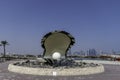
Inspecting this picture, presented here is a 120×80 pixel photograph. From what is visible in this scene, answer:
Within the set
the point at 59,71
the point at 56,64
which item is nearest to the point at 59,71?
the point at 59,71

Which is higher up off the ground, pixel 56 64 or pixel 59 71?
pixel 56 64

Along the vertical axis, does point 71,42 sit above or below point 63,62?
above

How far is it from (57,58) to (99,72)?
5.35m

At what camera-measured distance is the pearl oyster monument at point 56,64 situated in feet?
74.8

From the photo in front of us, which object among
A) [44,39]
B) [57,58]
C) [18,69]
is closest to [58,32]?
[44,39]

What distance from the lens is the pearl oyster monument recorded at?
22.8 metres

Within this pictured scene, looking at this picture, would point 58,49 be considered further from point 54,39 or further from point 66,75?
point 66,75

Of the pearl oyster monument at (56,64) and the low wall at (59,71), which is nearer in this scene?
the low wall at (59,71)

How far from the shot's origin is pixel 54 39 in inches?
1288

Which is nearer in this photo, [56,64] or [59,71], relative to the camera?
[59,71]

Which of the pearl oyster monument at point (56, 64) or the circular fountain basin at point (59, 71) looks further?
the pearl oyster monument at point (56, 64)

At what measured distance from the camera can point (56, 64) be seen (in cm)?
2652

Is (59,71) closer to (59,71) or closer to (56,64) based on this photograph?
(59,71)

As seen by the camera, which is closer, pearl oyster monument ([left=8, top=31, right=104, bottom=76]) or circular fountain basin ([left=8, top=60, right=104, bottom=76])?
circular fountain basin ([left=8, top=60, right=104, bottom=76])
